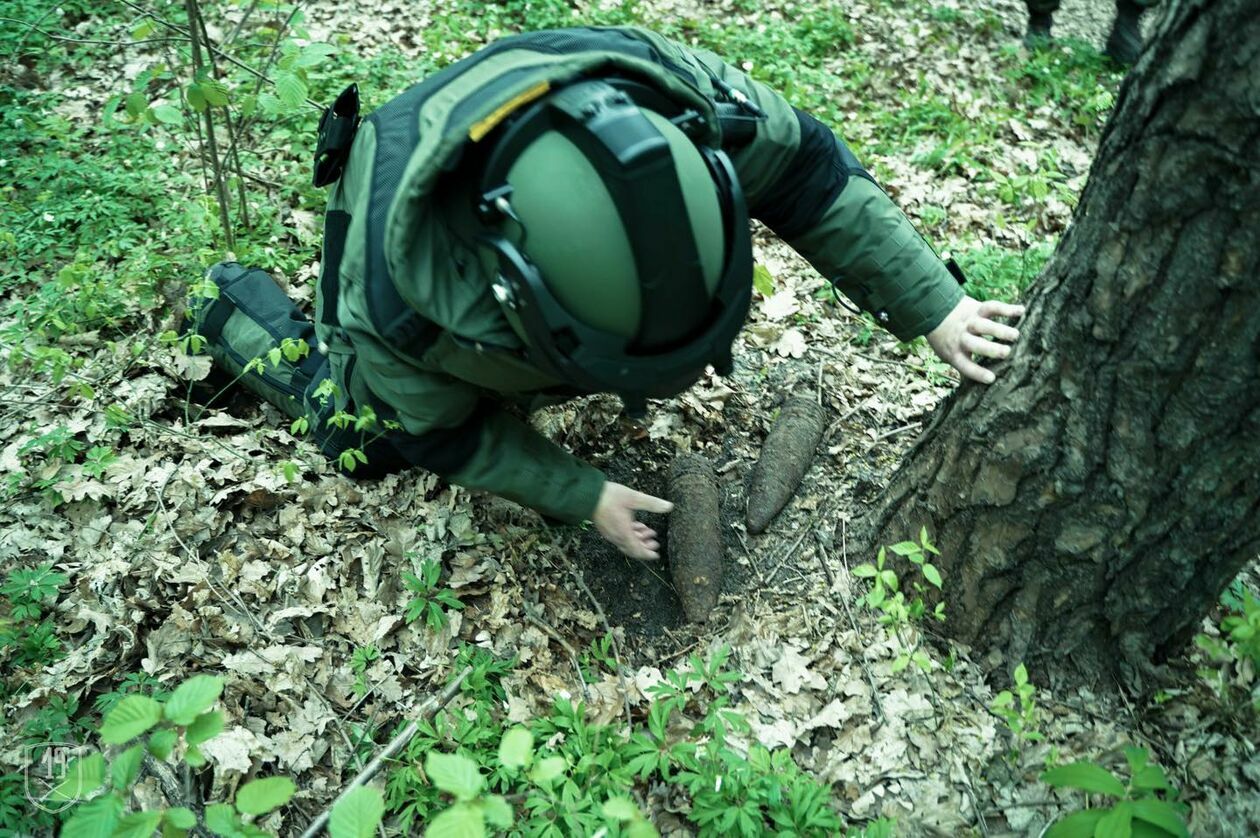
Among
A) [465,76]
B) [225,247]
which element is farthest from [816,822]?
[225,247]

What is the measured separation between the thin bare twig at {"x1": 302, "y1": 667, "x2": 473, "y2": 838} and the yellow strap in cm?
151

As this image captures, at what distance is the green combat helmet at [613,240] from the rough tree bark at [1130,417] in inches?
28.9

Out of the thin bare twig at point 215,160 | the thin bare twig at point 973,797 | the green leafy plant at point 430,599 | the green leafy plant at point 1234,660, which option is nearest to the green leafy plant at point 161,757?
the green leafy plant at point 430,599

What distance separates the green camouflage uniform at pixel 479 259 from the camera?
193 cm

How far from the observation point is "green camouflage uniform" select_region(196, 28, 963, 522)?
1.93 metres

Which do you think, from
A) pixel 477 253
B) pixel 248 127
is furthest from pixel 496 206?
pixel 248 127

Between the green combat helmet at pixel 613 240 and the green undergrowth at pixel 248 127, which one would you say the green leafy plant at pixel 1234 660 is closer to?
the green combat helmet at pixel 613 240

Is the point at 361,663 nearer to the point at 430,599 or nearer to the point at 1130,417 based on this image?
the point at 430,599

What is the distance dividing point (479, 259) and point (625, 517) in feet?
3.51

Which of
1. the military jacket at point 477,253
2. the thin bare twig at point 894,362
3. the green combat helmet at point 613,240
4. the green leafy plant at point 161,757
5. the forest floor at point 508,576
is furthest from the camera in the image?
the thin bare twig at point 894,362

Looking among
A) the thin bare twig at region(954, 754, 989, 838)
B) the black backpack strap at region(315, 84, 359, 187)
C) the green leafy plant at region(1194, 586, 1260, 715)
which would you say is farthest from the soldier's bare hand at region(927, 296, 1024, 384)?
the black backpack strap at region(315, 84, 359, 187)

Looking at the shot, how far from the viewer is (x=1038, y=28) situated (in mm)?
5398

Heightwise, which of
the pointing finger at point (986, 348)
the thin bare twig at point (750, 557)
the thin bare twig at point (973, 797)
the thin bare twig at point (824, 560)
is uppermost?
the pointing finger at point (986, 348)

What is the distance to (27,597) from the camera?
8.34 feet
